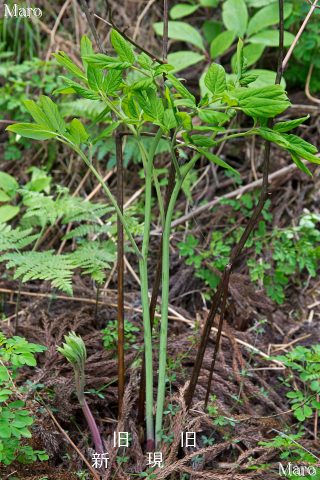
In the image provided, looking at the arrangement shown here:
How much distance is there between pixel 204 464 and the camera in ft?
5.41

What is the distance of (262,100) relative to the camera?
1.23m

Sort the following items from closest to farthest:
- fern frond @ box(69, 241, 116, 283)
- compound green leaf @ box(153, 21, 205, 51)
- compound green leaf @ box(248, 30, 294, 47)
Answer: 1. fern frond @ box(69, 241, 116, 283)
2. compound green leaf @ box(248, 30, 294, 47)
3. compound green leaf @ box(153, 21, 205, 51)

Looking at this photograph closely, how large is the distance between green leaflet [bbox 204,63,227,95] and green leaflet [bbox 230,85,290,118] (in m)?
0.04

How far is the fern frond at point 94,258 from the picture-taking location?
1.99 meters

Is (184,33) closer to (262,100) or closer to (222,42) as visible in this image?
(222,42)

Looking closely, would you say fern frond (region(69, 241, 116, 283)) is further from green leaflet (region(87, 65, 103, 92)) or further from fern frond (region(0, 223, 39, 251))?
green leaflet (region(87, 65, 103, 92))

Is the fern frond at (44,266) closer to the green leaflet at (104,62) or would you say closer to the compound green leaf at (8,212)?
the compound green leaf at (8,212)

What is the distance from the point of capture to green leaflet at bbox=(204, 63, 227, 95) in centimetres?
126

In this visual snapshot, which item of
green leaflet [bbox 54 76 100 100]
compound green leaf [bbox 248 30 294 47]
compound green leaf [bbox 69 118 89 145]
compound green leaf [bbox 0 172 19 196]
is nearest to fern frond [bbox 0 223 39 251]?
compound green leaf [bbox 0 172 19 196]

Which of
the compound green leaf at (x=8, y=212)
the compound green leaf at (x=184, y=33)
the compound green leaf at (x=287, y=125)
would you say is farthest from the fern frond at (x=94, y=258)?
the compound green leaf at (x=184, y=33)

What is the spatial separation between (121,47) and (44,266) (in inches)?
35.7

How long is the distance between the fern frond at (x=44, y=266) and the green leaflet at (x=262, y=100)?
875mm

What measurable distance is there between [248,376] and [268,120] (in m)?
0.94

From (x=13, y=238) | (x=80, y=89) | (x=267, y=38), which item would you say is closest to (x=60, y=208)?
(x=13, y=238)
